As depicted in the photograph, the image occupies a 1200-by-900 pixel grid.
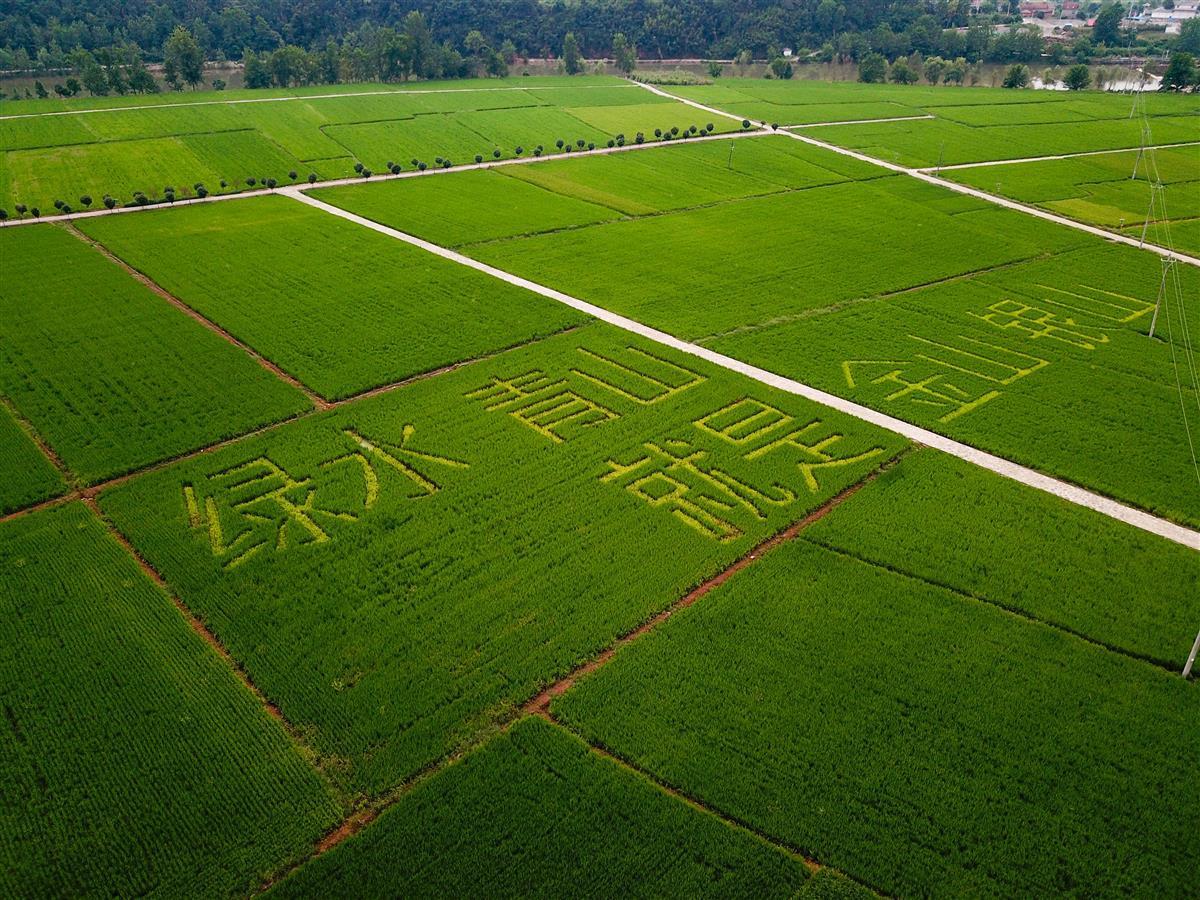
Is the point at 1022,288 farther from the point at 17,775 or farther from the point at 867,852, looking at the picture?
the point at 17,775

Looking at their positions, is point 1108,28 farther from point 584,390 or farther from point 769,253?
point 584,390

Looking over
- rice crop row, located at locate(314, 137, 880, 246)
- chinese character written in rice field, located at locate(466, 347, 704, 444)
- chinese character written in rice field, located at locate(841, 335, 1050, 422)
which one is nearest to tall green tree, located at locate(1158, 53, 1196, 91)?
rice crop row, located at locate(314, 137, 880, 246)

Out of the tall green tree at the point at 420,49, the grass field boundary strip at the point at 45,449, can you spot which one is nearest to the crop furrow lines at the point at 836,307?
the grass field boundary strip at the point at 45,449

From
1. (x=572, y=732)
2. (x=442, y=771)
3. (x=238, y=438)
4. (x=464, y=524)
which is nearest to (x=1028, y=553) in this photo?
(x=572, y=732)

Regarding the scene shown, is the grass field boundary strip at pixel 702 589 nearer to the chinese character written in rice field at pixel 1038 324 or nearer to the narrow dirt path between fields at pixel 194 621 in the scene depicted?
the narrow dirt path between fields at pixel 194 621

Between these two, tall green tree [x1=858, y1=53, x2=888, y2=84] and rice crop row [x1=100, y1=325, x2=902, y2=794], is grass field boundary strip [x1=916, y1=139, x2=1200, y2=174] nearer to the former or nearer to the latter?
rice crop row [x1=100, y1=325, x2=902, y2=794]

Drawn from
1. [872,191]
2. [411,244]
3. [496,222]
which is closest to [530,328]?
[411,244]
